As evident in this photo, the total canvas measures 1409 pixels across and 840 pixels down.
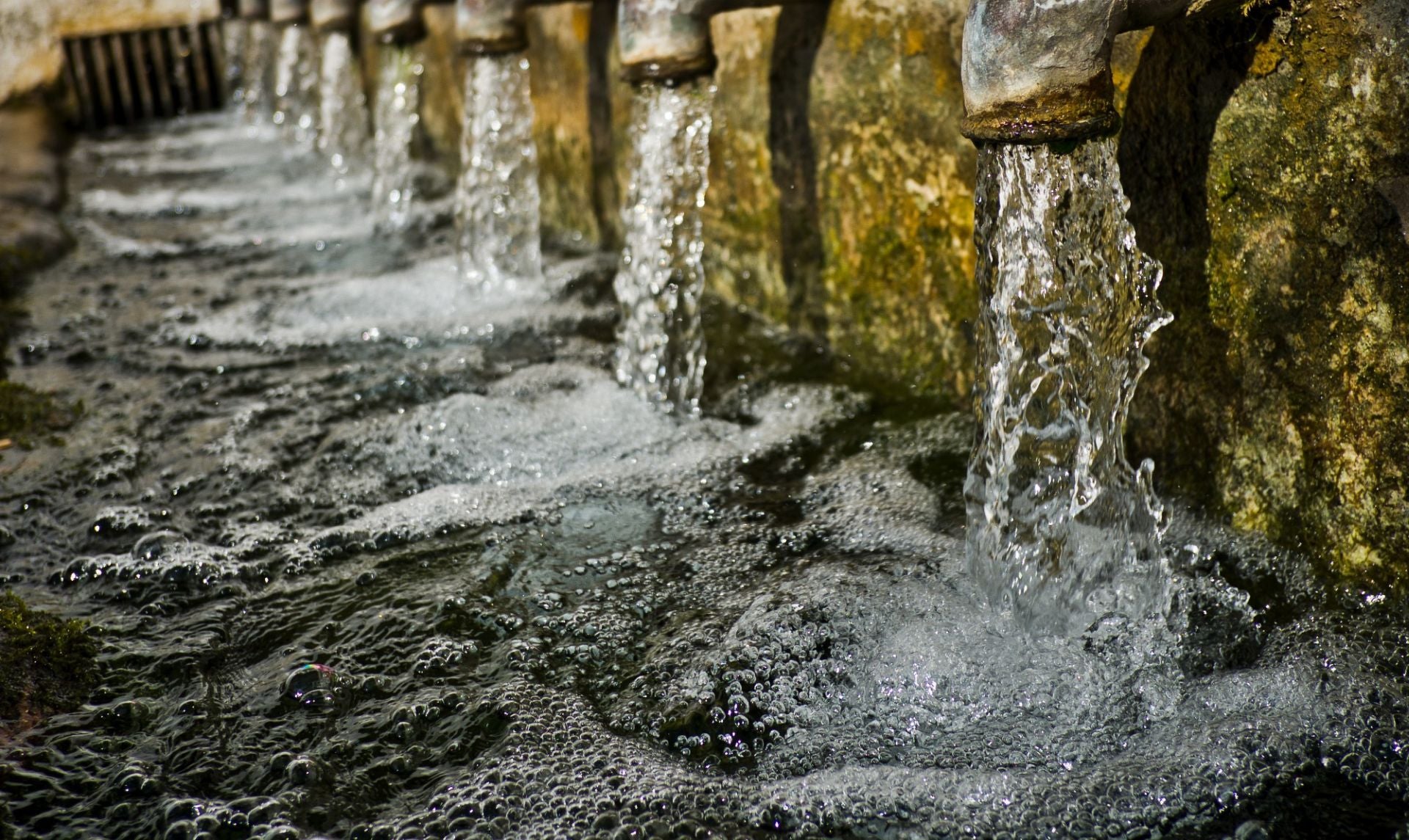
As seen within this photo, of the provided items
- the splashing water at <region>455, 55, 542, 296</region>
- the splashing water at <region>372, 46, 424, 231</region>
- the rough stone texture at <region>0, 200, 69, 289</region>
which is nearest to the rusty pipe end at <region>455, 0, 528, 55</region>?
the splashing water at <region>455, 55, 542, 296</region>

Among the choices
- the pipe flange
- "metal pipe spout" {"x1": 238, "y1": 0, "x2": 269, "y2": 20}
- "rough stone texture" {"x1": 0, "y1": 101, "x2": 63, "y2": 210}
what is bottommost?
"rough stone texture" {"x1": 0, "y1": 101, "x2": 63, "y2": 210}

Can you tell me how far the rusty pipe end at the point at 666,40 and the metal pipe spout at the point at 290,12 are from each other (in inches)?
204

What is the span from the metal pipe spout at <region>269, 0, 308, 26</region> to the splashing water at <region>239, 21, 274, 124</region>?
1.16 metres

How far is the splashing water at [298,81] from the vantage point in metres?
7.58

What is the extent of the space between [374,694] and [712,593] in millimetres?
668

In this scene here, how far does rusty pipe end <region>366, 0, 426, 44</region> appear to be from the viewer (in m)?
4.57

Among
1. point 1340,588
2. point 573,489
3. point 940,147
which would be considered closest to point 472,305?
point 573,489

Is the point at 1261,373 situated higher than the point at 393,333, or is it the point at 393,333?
A: the point at 1261,373

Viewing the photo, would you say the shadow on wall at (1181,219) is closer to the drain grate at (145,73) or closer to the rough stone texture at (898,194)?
the rough stone texture at (898,194)

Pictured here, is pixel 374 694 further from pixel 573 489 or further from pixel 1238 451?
pixel 1238 451

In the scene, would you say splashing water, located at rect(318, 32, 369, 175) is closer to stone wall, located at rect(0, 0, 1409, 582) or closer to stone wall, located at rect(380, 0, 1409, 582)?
stone wall, located at rect(0, 0, 1409, 582)

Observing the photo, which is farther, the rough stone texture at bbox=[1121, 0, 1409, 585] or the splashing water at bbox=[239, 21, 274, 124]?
the splashing water at bbox=[239, 21, 274, 124]

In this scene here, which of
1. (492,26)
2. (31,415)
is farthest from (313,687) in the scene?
(492,26)

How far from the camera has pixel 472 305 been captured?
13.6ft
